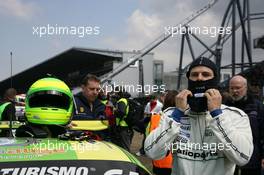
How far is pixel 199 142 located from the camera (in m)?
2.96

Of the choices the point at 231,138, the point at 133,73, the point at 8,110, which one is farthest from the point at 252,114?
the point at 133,73

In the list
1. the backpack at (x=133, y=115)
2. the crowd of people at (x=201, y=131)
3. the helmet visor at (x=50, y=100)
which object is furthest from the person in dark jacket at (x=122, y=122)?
the crowd of people at (x=201, y=131)

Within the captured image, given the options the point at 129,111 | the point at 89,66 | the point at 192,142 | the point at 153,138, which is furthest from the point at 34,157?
the point at 89,66

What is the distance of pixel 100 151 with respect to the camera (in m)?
2.63

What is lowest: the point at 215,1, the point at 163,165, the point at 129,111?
the point at 163,165

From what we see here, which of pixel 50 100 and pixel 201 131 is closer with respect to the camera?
Result: pixel 201 131

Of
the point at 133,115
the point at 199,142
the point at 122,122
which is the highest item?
the point at 199,142

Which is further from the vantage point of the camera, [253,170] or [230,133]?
[253,170]

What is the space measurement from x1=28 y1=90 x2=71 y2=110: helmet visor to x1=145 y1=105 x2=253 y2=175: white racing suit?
0.87 meters

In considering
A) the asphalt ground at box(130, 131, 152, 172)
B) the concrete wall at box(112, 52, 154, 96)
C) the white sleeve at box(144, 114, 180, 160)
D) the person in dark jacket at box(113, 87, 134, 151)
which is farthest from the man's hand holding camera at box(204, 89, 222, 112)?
the concrete wall at box(112, 52, 154, 96)

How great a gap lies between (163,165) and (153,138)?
2.84 meters

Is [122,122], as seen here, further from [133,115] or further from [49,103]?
[49,103]

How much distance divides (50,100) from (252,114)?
2445mm

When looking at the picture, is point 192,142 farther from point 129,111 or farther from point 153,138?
point 129,111
